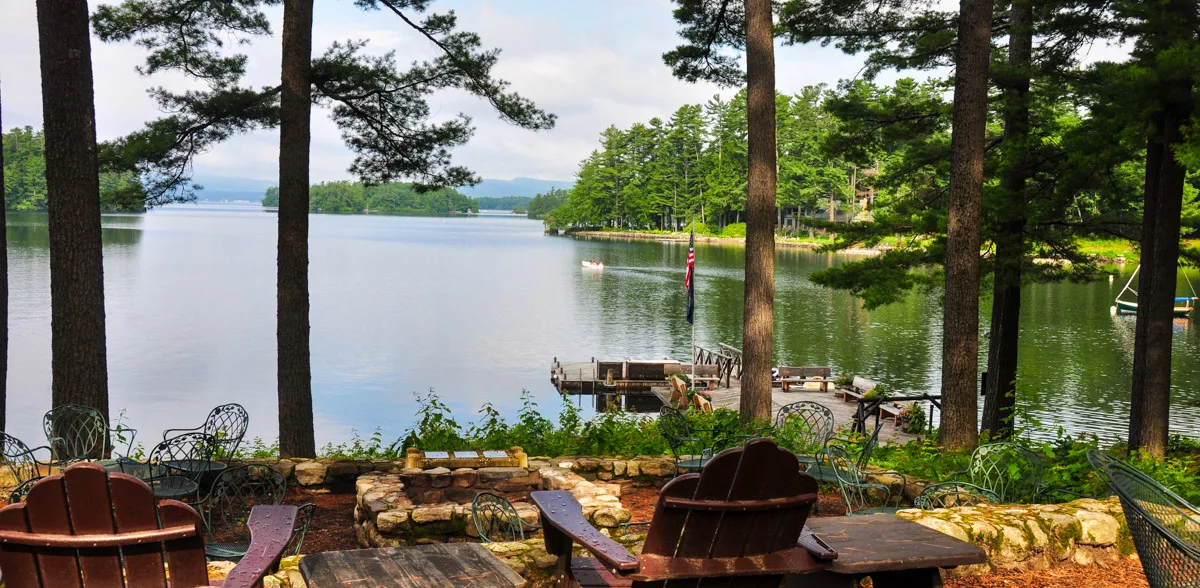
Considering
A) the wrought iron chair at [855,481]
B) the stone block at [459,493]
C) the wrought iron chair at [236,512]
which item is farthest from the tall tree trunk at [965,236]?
the wrought iron chair at [236,512]

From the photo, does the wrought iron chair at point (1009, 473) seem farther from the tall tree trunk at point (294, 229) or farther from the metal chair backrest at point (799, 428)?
the tall tree trunk at point (294, 229)

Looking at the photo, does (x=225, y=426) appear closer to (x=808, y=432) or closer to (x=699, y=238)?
(x=808, y=432)

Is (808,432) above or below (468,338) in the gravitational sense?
above

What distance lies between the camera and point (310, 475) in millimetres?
6629

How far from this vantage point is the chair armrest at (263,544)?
90.4 inches

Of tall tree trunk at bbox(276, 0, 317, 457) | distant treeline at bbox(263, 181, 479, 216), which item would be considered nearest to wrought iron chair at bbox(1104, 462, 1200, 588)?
tall tree trunk at bbox(276, 0, 317, 457)

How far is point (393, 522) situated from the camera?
5.23 metres

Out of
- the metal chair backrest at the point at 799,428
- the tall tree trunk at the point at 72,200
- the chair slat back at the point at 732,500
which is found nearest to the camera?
the chair slat back at the point at 732,500

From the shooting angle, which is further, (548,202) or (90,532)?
(548,202)

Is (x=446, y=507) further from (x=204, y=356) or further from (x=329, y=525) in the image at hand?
(x=204, y=356)

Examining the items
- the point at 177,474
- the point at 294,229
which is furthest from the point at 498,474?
the point at 294,229

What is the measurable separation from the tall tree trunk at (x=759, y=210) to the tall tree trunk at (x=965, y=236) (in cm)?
162

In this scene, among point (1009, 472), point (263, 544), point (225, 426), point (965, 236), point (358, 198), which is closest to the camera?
point (263, 544)

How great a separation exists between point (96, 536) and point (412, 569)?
0.93 metres
